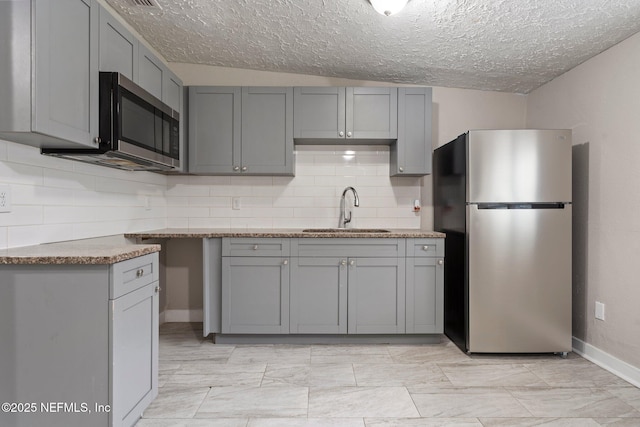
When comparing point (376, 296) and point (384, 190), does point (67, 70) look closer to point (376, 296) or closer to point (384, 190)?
point (376, 296)

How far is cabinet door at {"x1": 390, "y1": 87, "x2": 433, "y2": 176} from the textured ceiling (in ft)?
0.76

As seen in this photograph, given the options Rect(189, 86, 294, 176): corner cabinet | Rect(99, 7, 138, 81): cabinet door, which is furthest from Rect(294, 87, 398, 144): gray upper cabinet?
Rect(99, 7, 138, 81): cabinet door

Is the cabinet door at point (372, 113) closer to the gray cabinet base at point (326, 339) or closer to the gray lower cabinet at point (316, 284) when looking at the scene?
the gray lower cabinet at point (316, 284)

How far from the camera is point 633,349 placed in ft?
7.38

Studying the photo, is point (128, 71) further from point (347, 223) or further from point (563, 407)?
point (563, 407)

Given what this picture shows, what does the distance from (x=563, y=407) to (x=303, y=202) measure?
2.35 meters

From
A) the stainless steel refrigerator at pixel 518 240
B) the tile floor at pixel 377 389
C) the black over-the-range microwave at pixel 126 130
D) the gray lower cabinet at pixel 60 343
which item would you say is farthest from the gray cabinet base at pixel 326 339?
the black over-the-range microwave at pixel 126 130

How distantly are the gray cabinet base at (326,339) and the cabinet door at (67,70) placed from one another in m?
1.76

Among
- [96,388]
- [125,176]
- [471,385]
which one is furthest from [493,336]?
[125,176]

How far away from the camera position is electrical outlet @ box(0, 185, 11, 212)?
1.66 m

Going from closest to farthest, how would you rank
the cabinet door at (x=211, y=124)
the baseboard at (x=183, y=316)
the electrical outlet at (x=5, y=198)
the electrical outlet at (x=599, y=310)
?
the electrical outlet at (x=5, y=198), the electrical outlet at (x=599, y=310), the cabinet door at (x=211, y=124), the baseboard at (x=183, y=316)

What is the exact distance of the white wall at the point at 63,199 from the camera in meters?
1.74

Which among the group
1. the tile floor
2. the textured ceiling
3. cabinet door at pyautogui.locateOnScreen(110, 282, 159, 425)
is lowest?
the tile floor

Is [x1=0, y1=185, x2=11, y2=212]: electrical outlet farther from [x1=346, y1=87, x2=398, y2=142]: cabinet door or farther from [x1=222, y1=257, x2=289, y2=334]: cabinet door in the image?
[x1=346, y1=87, x2=398, y2=142]: cabinet door
